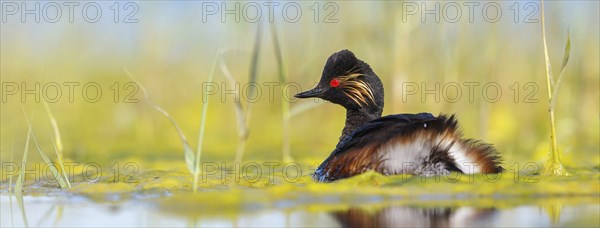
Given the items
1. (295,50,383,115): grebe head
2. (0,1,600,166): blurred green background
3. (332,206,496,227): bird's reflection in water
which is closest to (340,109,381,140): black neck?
(295,50,383,115): grebe head

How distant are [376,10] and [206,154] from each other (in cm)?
224

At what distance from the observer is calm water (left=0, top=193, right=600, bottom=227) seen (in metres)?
5.49

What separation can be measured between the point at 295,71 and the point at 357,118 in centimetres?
311

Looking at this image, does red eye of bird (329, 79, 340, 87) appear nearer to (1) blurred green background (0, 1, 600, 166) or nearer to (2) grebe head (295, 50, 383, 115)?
(2) grebe head (295, 50, 383, 115)

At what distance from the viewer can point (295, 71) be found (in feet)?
37.0

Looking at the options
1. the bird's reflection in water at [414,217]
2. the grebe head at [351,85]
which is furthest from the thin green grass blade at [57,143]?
the bird's reflection in water at [414,217]

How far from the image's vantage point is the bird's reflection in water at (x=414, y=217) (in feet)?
17.7

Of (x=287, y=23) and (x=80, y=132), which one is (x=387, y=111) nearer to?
(x=287, y=23)

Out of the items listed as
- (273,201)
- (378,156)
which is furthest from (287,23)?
(273,201)

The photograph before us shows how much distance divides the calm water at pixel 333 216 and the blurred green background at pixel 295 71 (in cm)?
379

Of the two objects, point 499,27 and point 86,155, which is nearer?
point 86,155

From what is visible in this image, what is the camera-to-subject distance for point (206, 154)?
10180 millimetres

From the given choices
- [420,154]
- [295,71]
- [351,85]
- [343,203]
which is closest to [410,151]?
[420,154]

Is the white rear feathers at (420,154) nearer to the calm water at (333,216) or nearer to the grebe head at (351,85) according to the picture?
the calm water at (333,216)
